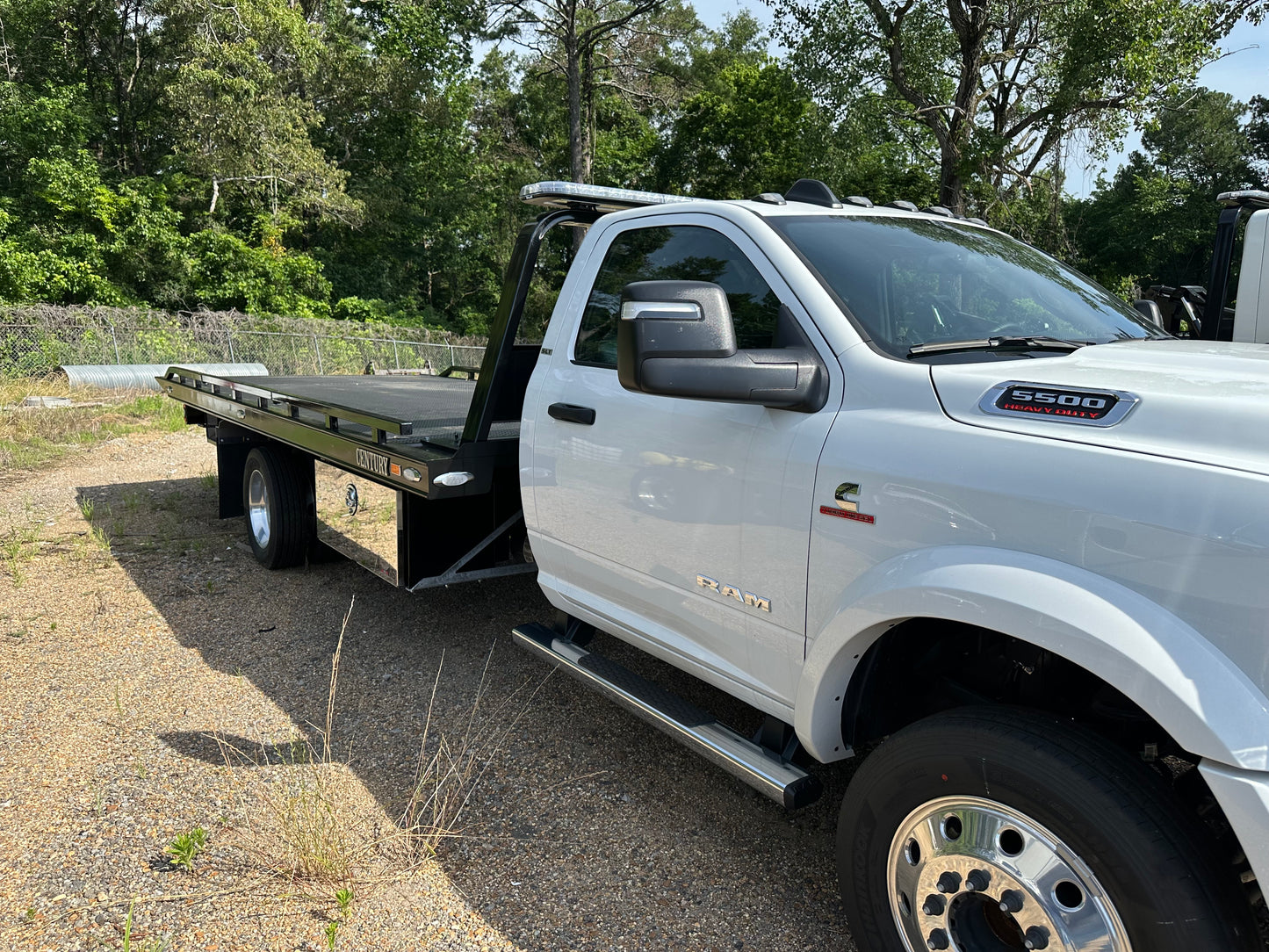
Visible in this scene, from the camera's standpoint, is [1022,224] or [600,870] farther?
[1022,224]

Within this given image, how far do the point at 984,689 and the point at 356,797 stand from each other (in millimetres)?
2237

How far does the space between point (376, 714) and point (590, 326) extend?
200 cm

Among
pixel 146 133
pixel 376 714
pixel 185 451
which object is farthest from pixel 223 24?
pixel 376 714

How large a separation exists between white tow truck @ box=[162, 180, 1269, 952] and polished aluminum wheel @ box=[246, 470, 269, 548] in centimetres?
265

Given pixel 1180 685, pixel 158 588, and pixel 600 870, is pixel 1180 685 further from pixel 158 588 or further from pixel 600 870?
pixel 158 588

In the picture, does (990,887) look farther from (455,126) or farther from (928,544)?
(455,126)

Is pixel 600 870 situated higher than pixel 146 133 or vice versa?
pixel 146 133

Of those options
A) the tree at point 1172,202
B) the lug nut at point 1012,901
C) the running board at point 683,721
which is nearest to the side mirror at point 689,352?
the running board at point 683,721

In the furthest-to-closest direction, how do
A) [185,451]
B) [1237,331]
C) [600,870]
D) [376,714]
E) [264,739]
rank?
1. [185,451]
2. [1237,331]
3. [376,714]
4. [264,739]
5. [600,870]

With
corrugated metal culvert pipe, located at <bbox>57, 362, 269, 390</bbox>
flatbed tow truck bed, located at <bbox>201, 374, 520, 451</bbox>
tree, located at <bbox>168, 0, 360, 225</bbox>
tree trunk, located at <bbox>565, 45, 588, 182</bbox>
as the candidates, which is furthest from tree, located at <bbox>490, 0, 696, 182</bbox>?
flatbed tow truck bed, located at <bbox>201, 374, 520, 451</bbox>

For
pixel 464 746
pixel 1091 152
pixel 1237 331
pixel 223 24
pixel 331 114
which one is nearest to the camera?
pixel 464 746

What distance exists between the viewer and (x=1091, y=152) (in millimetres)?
21031

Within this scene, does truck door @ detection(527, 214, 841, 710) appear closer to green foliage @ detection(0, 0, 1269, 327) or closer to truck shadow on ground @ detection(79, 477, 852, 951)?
truck shadow on ground @ detection(79, 477, 852, 951)

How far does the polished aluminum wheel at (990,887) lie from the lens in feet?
6.33
